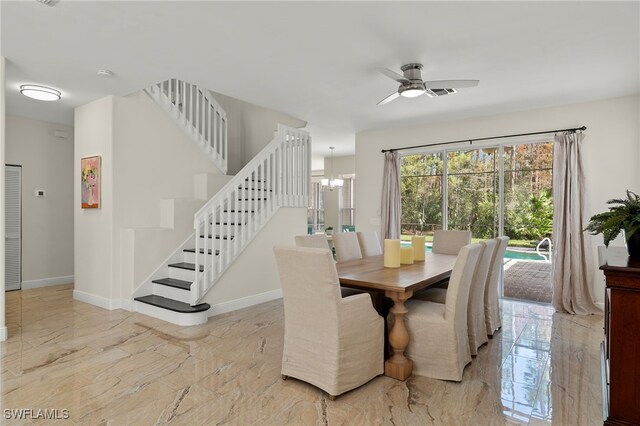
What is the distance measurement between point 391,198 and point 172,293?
3.71m

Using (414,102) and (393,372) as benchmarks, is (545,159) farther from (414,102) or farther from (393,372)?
(393,372)

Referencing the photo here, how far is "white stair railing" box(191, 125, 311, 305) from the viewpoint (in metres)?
4.22

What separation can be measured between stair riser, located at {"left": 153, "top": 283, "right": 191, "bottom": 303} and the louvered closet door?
2.64 metres

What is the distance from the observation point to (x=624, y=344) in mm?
1872

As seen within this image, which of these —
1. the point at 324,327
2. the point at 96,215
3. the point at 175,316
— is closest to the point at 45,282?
the point at 96,215

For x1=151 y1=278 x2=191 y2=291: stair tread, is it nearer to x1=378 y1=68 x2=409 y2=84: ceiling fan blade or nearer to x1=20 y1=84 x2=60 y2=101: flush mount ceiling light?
x1=20 y1=84 x2=60 y2=101: flush mount ceiling light

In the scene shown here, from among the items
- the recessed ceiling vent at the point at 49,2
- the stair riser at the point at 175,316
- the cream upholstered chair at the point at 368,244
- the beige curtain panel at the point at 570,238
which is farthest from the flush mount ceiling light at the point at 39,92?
the beige curtain panel at the point at 570,238

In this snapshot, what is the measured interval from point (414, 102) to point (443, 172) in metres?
1.61

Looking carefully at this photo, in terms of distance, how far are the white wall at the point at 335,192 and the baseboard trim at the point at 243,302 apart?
5593 millimetres

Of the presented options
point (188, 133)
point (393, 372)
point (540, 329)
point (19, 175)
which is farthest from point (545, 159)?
point (19, 175)

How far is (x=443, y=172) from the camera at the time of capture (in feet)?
19.7

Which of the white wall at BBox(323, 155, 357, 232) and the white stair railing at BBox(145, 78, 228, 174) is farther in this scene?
the white wall at BBox(323, 155, 357, 232)

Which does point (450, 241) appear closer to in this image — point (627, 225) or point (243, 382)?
point (627, 225)

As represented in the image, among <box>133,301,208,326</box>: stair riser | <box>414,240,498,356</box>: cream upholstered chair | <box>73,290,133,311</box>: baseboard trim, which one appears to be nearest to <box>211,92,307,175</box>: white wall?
<box>73,290,133,311</box>: baseboard trim
